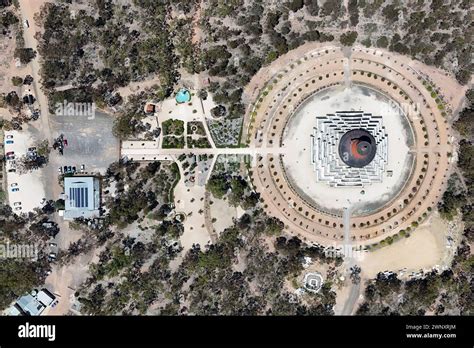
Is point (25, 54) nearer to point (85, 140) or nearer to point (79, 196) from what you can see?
point (85, 140)

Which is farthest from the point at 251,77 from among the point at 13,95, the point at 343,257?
the point at 13,95

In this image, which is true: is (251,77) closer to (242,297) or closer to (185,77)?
(185,77)

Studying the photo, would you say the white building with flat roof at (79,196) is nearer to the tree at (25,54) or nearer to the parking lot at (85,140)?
the parking lot at (85,140)

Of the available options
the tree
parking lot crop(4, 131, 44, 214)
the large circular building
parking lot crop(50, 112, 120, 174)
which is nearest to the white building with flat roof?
parking lot crop(50, 112, 120, 174)

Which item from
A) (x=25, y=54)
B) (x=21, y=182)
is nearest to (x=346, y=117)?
(x=25, y=54)
